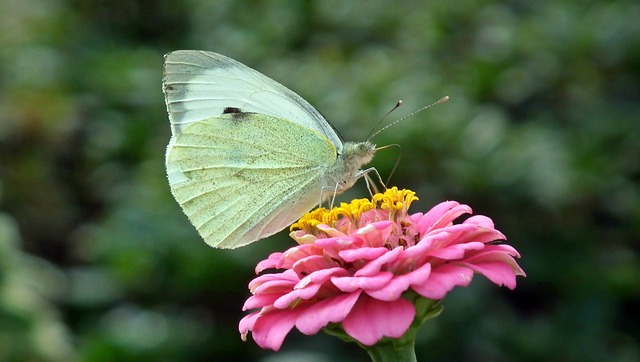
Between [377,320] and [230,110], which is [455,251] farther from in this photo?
[230,110]

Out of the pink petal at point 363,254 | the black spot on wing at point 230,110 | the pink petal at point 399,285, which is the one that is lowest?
the pink petal at point 399,285

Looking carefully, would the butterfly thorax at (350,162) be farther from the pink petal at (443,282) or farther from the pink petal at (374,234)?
the pink petal at (443,282)

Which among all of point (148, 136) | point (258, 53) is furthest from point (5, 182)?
point (258, 53)

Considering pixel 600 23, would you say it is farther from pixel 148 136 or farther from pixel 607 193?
pixel 148 136

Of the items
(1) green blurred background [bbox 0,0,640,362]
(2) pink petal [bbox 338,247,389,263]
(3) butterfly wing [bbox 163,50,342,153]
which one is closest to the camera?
(2) pink petal [bbox 338,247,389,263]

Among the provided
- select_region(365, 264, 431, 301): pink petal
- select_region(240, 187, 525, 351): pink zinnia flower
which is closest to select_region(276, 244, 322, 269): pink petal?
select_region(240, 187, 525, 351): pink zinnia flower

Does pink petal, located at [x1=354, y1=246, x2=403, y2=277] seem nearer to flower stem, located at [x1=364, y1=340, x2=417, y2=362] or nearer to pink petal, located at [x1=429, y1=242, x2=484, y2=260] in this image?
pink petal, located at [x1=429, y1=242, x2=484, y2=260]

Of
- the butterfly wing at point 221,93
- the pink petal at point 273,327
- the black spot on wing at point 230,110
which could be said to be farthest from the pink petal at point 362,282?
the black spot on wing at point 230,110
